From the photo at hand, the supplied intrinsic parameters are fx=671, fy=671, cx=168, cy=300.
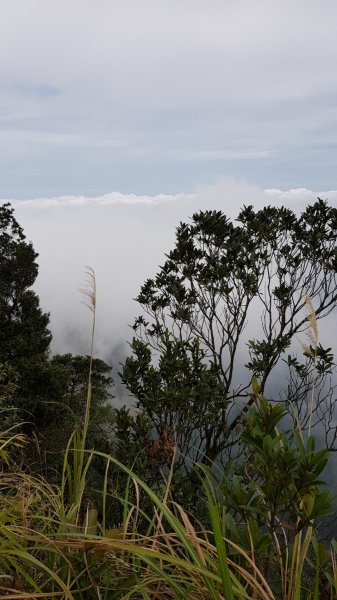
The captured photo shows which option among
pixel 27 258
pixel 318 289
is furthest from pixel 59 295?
pixel 318 289

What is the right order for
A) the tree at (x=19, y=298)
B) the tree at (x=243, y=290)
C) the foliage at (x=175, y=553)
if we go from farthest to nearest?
the tree at (x=19, y=298)
the tree at (x=243, y=290)
the foliage at (x=175, y=553)

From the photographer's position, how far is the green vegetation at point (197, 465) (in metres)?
2.28

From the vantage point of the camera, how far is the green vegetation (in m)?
2.28

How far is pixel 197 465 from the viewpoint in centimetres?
239

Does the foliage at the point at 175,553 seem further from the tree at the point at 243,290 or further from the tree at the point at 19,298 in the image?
the tree at the point at 19,298

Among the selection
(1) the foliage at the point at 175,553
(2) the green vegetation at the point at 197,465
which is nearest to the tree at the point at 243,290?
(2) the green vegetation at the point at 197,465

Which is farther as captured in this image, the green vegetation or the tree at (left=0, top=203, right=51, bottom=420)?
the tree at (left=0, top=203, right=51, bottom=420)

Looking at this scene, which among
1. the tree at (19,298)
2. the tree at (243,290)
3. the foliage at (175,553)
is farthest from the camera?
the tree at (19,298)

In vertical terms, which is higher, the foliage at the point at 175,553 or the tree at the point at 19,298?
the tree at the point at 19,298

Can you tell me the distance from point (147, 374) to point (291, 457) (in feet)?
19.5

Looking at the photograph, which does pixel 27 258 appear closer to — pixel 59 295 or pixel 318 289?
pixel 318 289

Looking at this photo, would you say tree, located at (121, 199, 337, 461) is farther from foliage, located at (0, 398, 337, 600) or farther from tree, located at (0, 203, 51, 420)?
tree, located at (0, 203, 51, 420)

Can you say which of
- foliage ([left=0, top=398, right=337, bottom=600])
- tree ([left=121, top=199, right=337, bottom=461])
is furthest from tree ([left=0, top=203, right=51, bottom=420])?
foliage ([left=0, top=398, right=337, bottom=600])

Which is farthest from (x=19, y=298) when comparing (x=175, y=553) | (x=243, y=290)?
(x=175, y=553)
